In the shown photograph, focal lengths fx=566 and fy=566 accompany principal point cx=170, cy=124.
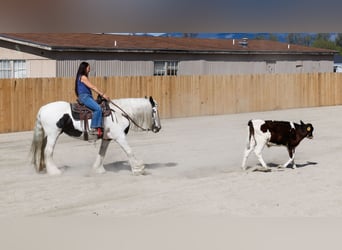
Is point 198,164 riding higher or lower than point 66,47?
lower

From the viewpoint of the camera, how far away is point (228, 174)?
9727mm

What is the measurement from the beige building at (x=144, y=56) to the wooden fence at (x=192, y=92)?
215 centimetres


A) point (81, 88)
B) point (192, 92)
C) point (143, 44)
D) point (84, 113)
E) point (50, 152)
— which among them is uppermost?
point (143, 44)

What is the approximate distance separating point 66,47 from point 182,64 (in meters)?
6.86

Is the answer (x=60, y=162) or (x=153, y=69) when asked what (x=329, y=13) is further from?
(x=153, y=69)

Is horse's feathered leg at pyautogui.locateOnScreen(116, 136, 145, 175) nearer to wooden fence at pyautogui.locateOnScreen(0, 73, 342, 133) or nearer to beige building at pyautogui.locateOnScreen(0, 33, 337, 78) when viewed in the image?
wooden fence at pyautogui.locateOnScreen(0, 73, 342, 133)

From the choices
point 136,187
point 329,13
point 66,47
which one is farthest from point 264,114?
point 329,13

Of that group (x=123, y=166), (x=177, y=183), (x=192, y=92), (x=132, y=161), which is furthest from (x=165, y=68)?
(x=177, y=183)

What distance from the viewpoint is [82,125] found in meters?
9.36

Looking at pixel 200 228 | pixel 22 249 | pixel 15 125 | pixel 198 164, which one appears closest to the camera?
pixel 22 249

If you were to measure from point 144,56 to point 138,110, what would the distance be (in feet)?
53.9

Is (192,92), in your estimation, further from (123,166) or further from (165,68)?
(123,166)

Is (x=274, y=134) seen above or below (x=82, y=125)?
below

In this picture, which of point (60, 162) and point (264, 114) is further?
point (264, 114)
